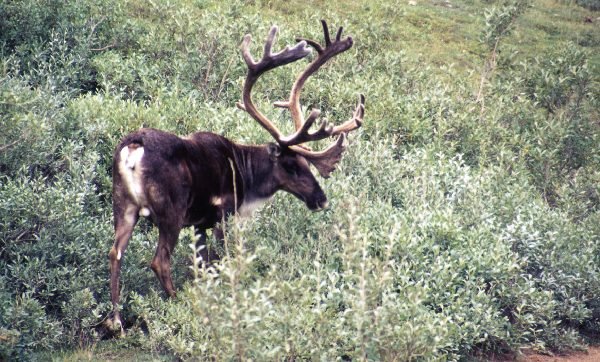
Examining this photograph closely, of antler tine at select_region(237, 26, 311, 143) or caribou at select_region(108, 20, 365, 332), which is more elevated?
antler tine at select_region(237, 26, 311, 143)

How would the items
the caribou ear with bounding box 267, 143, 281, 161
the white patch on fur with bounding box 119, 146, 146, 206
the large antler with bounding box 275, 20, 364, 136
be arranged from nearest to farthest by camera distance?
the white patch on fur with bounding box 119, 146, 146, 206, the caribou ear with bounding box 267, 143, 281, 161, the large antler with bounding box 275, 20, 364, 136

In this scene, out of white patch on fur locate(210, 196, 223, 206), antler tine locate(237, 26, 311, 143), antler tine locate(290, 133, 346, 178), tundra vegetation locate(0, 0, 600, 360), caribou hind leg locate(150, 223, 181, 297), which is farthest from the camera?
antler tine locate(290, 133, 346, 178)

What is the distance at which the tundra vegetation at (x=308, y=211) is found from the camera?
761 cm

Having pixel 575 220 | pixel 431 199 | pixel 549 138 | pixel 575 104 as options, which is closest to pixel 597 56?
pixel 575 104

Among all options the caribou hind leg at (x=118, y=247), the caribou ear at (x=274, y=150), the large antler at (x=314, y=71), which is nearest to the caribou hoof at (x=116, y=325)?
the caribou hind leg at (x=118, y=247)

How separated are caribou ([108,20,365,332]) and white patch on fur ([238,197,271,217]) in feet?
0.04

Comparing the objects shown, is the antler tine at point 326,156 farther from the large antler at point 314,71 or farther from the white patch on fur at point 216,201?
the white patch on fur at point 216,201

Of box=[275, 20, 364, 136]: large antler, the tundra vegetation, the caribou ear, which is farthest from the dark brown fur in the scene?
box=[275, 20, 364, 136]: large antler

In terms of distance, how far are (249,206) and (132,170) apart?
179cm

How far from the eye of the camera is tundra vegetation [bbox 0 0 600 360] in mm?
7609

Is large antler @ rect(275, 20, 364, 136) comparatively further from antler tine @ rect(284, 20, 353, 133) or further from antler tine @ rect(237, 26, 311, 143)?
antler tine @ rect(237, 26, 311, 143)

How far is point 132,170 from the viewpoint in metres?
8.09

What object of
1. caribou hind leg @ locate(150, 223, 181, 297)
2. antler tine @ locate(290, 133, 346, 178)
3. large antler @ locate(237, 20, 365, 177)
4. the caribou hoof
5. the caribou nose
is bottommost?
the caribou hoof

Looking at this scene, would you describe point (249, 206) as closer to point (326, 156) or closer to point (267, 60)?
point (326, 156)
